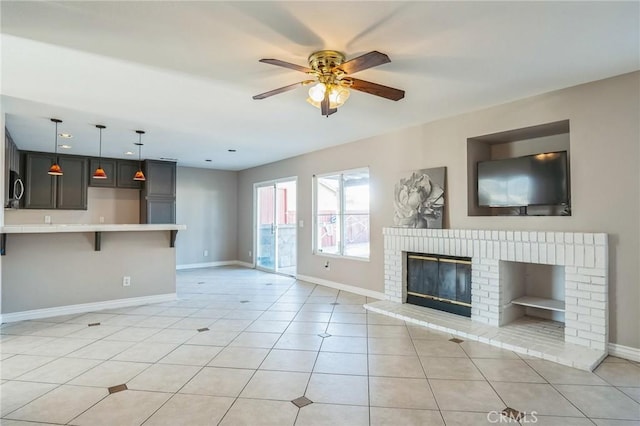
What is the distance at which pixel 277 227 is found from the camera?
7660 mm

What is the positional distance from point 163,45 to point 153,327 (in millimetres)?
2965

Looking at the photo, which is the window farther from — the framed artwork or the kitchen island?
the kitchen island

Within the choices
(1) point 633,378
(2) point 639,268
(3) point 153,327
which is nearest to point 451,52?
(2) point 639,268

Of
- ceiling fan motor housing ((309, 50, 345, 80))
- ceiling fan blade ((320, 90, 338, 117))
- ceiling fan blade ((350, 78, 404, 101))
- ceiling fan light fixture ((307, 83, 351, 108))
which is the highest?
ceiling fan motor housing ((309, 50, 345, 80))

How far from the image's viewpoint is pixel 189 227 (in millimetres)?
8289

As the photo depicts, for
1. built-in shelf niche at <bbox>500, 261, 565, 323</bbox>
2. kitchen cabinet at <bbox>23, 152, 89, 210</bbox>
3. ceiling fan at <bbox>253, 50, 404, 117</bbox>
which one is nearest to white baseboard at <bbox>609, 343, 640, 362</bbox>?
built-in shelf niche at <bbox>500, 261, 565, 323</bbox>

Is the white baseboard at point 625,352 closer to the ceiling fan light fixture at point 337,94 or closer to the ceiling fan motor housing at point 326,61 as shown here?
the ceiling fan light fixture at point 337,94

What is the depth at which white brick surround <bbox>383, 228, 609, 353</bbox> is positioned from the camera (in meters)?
3.10

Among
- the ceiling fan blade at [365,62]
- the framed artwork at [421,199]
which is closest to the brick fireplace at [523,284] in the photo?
the framed artwork at [421,199]

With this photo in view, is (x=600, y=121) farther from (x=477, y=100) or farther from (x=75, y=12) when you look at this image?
(x=75, y=12)

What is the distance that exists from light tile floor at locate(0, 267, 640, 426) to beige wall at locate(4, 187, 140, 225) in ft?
11.4

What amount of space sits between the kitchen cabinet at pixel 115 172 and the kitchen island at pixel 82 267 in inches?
121

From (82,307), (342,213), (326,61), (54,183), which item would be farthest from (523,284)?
(54,183)

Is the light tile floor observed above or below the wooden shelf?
below
